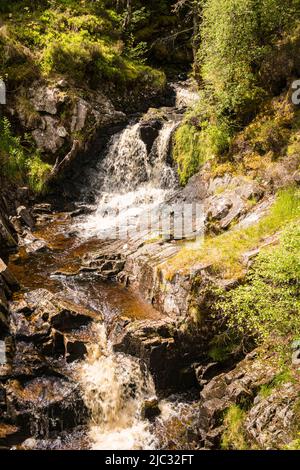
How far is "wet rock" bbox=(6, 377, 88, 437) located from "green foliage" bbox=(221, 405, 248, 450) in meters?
3.52

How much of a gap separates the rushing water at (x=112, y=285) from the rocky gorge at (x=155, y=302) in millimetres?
48

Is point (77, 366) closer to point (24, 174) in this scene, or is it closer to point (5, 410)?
point (5, 410)

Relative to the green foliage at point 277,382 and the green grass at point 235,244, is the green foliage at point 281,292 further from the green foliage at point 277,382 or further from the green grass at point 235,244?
the green grass at point 235,244

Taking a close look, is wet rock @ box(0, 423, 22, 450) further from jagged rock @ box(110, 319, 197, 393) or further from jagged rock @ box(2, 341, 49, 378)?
jagged rock @ box(110, 319, 197, 393)

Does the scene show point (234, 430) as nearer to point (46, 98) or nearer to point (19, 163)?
point (19, 163)

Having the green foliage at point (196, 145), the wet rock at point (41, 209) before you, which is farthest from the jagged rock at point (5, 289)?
the green foliage at point (196, 145)

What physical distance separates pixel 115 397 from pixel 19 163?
12898 millimetres

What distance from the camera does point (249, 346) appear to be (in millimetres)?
11000

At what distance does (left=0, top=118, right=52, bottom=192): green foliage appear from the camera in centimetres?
2014

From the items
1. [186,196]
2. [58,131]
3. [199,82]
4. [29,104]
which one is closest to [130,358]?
[186,196]

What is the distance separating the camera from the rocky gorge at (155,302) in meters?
9.88

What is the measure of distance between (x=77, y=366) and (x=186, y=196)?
27.9ft

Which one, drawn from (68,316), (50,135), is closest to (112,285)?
(68,316)
